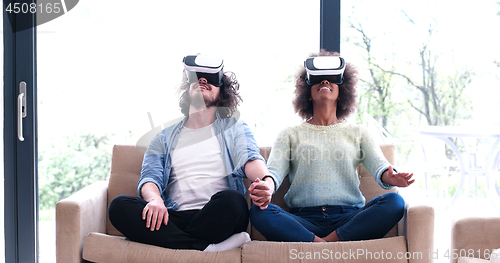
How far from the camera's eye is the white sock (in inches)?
62.2

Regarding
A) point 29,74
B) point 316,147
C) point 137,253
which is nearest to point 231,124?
point 316,147

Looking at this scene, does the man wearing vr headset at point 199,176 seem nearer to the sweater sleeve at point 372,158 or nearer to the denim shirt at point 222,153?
the denim shirt at point 222,153

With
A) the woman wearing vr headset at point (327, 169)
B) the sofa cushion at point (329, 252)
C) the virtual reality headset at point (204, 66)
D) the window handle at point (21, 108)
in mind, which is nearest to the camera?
the sofa cushion at point (329, 252)

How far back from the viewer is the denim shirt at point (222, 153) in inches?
70.7

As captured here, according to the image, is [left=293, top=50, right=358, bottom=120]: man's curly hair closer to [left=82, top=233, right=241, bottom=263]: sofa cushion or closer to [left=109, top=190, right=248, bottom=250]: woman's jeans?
[left=109, top=190, right=248, bottom=250]: woman's jeans

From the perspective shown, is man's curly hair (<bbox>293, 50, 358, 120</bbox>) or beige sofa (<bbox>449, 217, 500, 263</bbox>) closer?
beige sofa (<bbox>449, 217, 500, 263</bbox>)

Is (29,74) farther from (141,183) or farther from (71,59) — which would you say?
(141,183)

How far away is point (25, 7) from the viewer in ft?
7.53

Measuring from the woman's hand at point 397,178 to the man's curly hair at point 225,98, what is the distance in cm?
79

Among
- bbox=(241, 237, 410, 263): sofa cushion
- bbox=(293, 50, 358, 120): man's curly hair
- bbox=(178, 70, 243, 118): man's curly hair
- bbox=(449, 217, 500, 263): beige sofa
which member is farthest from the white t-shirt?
bbox=(449, 217, 500, 263): beige sofa

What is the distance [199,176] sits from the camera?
1833 mm

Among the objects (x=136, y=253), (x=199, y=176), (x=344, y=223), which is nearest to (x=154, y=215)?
(x=136, y=253)

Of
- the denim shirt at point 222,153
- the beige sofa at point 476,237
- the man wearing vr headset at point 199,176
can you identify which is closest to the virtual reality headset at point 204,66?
the man wearing vr headset at point 199,176

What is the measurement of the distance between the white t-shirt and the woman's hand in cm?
70
